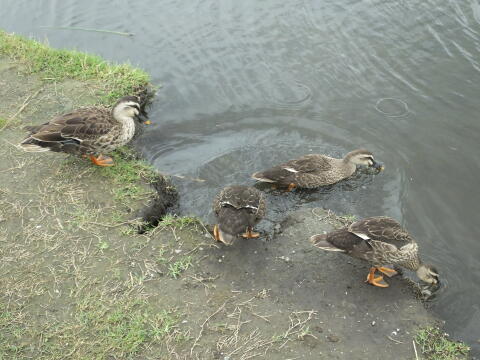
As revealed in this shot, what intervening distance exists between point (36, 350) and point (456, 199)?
17.9ft

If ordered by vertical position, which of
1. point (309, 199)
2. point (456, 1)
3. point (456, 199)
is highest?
point (456, 1)

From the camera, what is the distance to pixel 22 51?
920 centimetres

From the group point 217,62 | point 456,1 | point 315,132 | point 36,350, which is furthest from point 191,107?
point 456,1

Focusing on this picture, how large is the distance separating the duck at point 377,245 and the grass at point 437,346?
0.70 metres

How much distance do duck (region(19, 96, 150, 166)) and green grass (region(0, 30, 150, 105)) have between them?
55.8 inches

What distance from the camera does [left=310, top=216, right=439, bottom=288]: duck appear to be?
5.18m

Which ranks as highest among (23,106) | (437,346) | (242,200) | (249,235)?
(242,200)

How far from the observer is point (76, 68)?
346 inches

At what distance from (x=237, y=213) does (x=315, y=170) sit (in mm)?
1972

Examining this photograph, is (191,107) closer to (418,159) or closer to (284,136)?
(284,136)

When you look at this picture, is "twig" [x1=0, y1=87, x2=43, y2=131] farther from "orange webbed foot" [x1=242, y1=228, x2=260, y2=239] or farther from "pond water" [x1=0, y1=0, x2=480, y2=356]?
"orange webbed foot" [x1=242, y1=228, x2=260, y2=239]

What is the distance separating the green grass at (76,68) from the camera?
841 centimetres

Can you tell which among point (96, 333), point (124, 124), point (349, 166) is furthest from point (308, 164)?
point (96, 333)

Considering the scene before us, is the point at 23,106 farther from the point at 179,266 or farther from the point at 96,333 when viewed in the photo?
the point at 96,333
